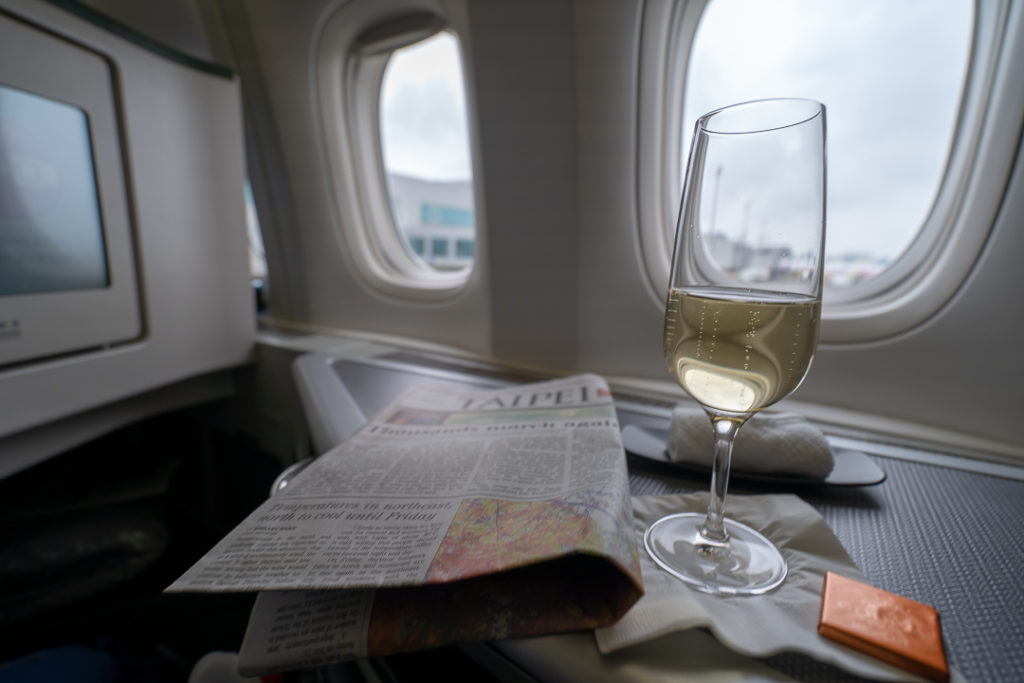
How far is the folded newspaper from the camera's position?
298mm

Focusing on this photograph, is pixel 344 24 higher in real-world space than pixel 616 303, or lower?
higher

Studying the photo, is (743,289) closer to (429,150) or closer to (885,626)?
(885,626)

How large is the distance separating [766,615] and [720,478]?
0.35 ft

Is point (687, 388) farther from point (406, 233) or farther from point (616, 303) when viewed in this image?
point (406, 233)

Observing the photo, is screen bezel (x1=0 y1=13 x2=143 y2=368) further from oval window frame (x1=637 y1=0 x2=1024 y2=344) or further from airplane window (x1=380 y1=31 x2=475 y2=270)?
oval window frame (x1=637 y1=0 x2=1024 y2=344)

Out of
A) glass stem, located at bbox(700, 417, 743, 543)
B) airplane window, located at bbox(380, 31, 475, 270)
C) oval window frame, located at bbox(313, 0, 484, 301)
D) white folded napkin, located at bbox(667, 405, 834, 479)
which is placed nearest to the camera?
glass stem, located at bbox(700, 417, 743, 543)

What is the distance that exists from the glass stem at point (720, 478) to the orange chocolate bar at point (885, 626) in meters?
0.09

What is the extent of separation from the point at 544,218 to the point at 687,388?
985mm

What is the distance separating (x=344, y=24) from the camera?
1669mm

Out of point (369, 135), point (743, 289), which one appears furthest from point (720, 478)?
point (369, 135)

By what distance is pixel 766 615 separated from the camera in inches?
13.4

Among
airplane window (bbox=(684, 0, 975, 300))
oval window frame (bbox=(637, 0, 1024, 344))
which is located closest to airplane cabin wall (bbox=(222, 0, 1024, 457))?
oval window frame (bbox=(637, 0, 1024, 344))

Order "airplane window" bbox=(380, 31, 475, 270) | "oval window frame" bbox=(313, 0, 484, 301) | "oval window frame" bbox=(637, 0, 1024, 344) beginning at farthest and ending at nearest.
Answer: "airplane window" bbox=(380, 31, 475, 270) → "oval window frame" bbox=(313, 0, 484, 301) → "oval window frame" bbox=(637, 0, 1024, 344)

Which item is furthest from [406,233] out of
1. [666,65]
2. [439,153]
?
[666,65]
